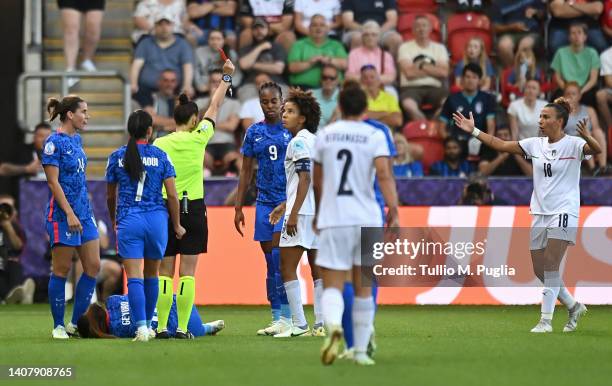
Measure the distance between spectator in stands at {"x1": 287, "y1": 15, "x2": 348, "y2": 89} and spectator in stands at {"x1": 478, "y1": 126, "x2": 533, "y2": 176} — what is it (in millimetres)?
2868

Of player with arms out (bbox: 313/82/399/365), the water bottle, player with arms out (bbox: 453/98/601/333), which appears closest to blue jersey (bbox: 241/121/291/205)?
the water bottle

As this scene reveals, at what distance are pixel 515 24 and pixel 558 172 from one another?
907 cm

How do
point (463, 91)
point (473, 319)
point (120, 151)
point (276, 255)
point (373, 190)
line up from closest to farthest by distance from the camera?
1. point (373, 190)
2. point (120, 151)
3. point (276, 255)
4. point (473, 319)
5. point (463, 91)

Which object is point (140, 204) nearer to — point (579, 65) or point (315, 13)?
point (315, 13)

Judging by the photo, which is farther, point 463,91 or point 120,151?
point 463,91

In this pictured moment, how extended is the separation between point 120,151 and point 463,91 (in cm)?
1003

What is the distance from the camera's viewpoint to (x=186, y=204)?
12.6 m

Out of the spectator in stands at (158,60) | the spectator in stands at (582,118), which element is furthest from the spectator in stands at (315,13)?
the spectator in stands at (582,118)

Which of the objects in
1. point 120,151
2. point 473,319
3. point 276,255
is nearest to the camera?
point 120,151

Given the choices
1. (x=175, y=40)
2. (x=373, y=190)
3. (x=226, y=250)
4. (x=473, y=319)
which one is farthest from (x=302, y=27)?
(x=373, y=190)

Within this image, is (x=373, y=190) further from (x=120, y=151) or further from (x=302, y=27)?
(x=302, y=27)

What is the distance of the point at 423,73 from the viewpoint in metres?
21.5

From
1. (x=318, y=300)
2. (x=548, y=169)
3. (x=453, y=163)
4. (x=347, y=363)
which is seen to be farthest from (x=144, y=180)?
(x=453, y=163)

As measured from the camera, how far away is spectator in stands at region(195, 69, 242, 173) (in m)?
20.7
